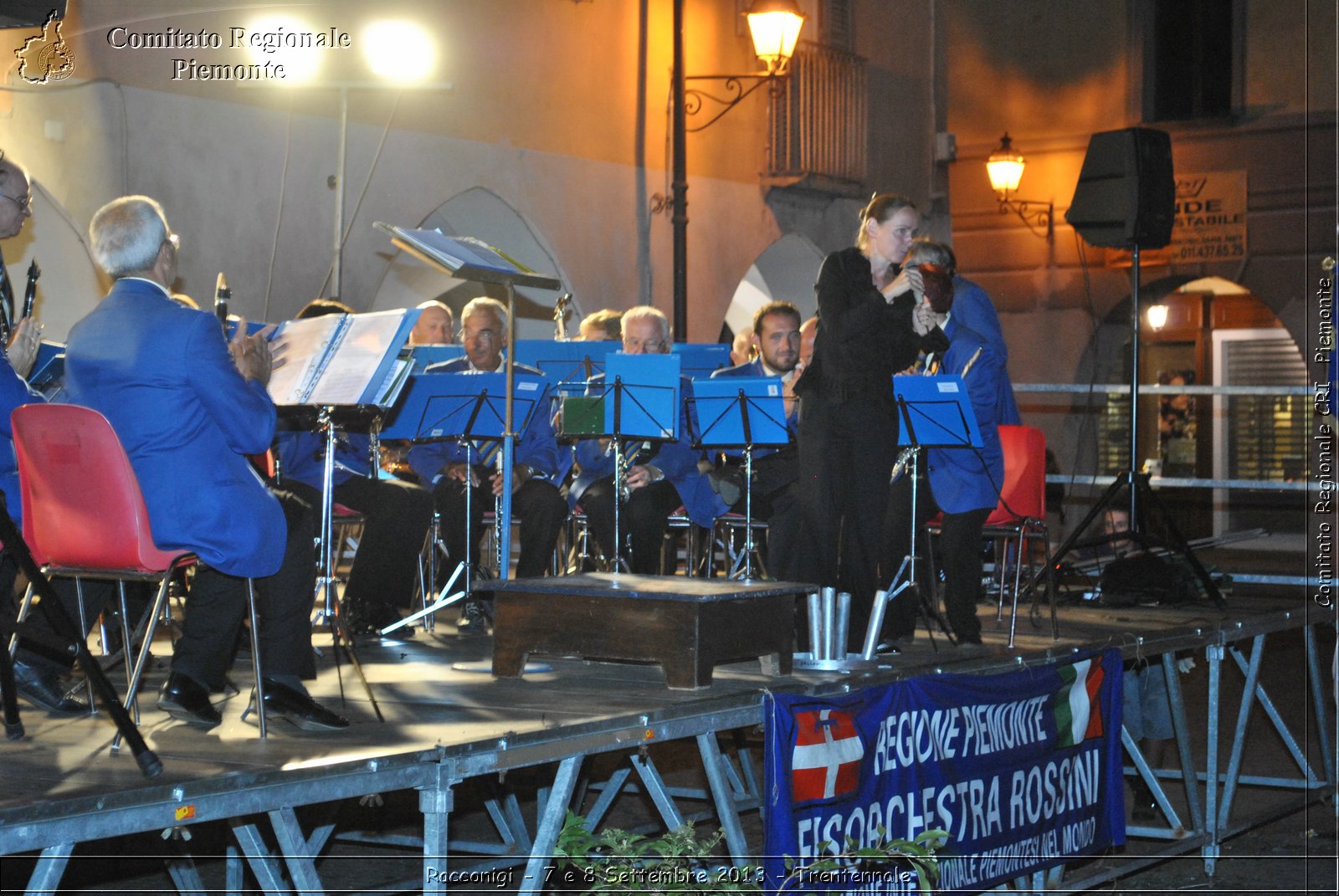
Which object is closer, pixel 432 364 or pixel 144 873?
pixel 144 873

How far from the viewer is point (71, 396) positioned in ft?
13.5

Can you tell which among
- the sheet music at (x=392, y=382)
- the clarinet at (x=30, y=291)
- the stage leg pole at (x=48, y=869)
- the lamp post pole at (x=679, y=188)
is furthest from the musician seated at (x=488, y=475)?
Answer: the stage leg pole at (x=48, y=869)

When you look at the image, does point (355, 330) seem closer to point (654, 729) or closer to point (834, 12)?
point (654, 729)

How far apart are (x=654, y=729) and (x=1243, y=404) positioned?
14554 millimetres

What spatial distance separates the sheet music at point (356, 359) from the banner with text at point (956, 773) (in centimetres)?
175

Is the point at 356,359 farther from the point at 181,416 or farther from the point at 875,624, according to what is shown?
the point at 875,624

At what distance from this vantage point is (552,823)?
3.78m

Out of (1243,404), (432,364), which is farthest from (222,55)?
(1243,404)

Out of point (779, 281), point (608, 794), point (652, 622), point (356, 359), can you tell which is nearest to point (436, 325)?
point (356, 359)

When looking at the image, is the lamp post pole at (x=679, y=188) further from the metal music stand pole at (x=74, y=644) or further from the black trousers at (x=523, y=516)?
the metal music stand pole at (x=74, y=644)

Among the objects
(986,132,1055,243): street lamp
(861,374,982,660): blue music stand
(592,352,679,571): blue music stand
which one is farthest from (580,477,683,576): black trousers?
(986,132,1055,243): street lamp

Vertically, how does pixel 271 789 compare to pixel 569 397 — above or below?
below

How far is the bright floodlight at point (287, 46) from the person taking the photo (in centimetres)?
860

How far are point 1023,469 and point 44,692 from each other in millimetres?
4205
